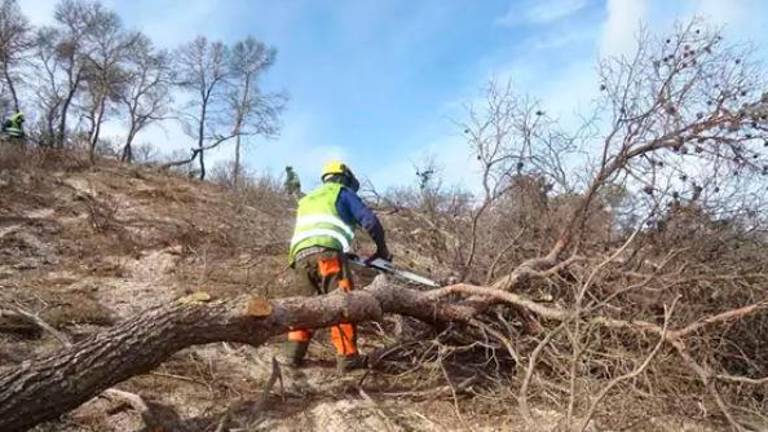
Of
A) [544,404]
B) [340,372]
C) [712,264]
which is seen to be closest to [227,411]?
[340,372]

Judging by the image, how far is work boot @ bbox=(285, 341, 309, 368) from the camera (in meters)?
4.31

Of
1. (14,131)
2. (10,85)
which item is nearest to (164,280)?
(14,131)

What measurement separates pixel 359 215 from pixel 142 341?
1.89 meters

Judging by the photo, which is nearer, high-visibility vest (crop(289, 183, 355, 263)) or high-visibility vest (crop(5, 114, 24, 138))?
high-visibility vest (crop(289, 183, 355, 263))

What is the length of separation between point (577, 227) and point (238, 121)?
59.2 feet

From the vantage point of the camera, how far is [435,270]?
20.1 ft

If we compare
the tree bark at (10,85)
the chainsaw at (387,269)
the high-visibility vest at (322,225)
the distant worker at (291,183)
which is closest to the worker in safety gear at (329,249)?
the high-visibility vest at (322,225)

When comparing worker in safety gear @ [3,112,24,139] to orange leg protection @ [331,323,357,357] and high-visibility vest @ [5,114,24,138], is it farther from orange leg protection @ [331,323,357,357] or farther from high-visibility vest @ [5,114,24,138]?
orange leg protection @ [331,323,357,357]

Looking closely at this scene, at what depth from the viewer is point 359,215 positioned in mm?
4633

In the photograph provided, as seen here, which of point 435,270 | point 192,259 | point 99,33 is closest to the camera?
point 435,270

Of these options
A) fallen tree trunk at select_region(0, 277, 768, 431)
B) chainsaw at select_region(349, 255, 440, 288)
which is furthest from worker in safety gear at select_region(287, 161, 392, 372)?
fallen tree trunk at select_region(0, 277, 768, 431)

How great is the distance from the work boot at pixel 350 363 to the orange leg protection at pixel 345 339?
0.03m

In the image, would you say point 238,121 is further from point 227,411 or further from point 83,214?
point 227,411

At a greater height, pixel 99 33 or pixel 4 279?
pixel 99 33
